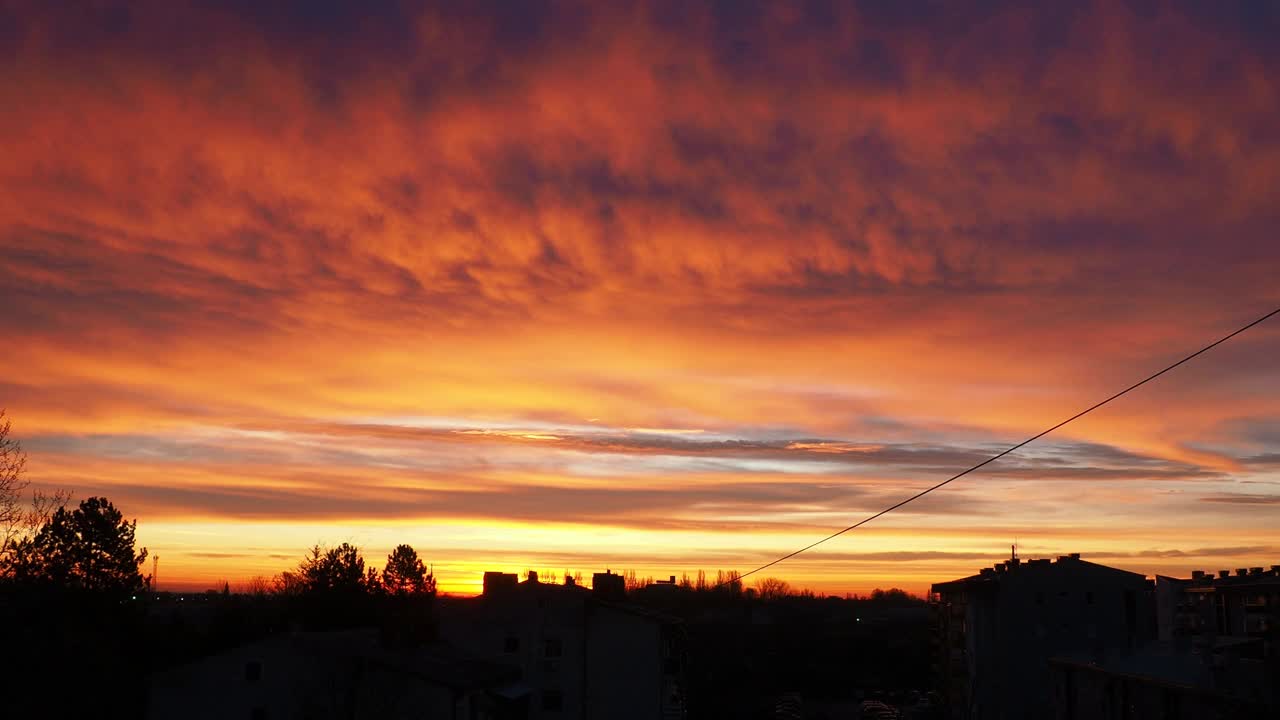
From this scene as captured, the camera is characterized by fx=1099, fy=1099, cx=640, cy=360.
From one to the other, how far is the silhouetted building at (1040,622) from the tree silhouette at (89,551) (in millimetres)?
54286

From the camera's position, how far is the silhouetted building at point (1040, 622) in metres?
62.6

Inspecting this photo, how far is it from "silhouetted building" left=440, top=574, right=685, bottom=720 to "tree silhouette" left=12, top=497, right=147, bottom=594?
23697mm

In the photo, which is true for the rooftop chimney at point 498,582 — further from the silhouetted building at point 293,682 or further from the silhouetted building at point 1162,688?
the silhouetted building at point 1162,688

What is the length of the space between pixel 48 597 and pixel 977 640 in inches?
2026

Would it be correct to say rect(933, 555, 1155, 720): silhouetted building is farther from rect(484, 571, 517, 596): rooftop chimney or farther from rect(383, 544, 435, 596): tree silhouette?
rect(383, 544, 435, 596): tree silhouette

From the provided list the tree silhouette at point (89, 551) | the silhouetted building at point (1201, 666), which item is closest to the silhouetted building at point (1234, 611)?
the silhouetted building at point (1201, 666)

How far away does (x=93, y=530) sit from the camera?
7244 centimetres

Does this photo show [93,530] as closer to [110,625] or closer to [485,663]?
[110,625]

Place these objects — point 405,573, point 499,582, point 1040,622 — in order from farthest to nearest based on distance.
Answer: point 405,573 < point 499,582 < point 1040,622

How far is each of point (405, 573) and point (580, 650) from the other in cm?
5091

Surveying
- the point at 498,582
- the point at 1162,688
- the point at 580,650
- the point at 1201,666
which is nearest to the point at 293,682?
the point at 580,650

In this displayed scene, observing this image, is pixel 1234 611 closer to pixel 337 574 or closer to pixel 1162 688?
pixel 1162 688

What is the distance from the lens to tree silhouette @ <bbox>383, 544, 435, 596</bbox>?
360 ft

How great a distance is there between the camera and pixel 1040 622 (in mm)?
63312
